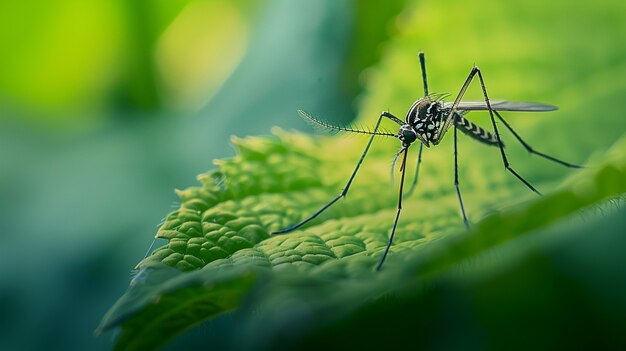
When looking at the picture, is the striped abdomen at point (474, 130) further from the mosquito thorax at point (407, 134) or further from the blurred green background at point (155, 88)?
the blurred green background at point (155, 88)

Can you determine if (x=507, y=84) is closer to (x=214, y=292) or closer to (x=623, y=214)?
(x=623, y=214)

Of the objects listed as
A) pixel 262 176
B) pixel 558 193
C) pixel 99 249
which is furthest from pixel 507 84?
pixel 99 249

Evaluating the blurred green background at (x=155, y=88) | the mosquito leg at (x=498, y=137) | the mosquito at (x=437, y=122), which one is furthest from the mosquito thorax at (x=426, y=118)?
the blurred green background at (x=155, y=88)

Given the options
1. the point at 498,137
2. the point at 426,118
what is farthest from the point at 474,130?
the point at 426,118

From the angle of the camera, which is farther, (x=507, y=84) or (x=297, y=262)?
(x=507, y=84)

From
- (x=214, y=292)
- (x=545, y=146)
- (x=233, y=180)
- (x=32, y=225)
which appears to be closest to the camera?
(x=214, y=292)

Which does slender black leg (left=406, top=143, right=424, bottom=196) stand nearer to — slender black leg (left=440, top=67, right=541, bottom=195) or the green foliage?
the green foliage
